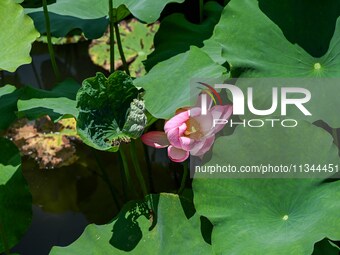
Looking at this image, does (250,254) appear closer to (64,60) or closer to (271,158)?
(271,158)

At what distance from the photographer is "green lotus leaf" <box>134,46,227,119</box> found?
200 centimetres

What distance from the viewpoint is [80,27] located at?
2441 mm

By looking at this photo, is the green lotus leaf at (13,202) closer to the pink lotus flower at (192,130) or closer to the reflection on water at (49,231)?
the reflection on water at (49,231)

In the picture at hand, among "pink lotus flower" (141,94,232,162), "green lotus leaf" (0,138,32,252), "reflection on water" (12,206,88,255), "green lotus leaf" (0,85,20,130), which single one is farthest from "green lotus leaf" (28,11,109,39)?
"reflection on water" (12,206,88,255)

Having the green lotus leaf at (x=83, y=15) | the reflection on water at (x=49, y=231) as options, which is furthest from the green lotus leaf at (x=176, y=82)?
the reflection on water at (x=49, y=231)

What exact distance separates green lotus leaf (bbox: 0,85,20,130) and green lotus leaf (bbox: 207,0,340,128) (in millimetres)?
623

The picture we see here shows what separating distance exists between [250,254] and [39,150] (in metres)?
1.32

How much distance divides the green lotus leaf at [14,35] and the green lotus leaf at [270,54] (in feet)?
1.64

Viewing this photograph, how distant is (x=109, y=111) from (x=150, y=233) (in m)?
0.33

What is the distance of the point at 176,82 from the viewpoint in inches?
81.9

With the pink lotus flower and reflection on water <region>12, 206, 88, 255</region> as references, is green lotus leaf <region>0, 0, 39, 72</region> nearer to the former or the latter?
the pink lotus flower

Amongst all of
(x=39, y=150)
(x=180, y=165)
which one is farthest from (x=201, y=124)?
(x=39, y=150)

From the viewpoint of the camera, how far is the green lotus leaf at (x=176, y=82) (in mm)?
1998

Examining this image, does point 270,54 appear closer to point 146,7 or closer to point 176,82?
point 176,82
